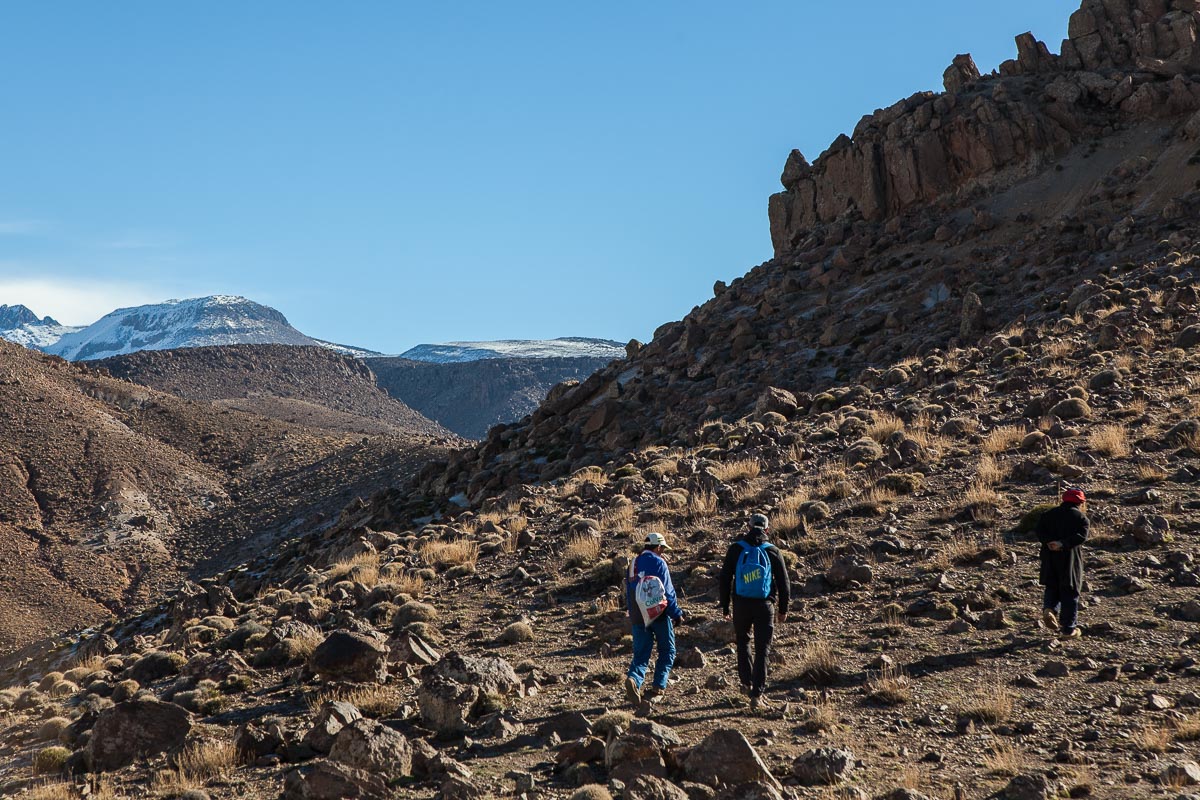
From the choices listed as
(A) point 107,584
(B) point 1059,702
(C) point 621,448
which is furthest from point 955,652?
(A) point 107,584

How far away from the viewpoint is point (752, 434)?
2339 cm

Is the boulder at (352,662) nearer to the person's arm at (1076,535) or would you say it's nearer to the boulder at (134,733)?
the boulder at (134,733)

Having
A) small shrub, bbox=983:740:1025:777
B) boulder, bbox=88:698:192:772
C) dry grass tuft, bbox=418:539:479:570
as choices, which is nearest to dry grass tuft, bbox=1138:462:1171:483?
small shrub, bbox=983:740:1025:777

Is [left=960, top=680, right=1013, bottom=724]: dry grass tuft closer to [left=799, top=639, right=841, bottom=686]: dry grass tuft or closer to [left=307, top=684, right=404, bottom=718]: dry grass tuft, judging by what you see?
[left=799, top=639, right=841, bottom=686]: dry grass tuft

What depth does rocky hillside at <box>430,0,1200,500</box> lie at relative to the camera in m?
29.6

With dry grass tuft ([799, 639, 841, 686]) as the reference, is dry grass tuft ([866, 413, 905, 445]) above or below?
above

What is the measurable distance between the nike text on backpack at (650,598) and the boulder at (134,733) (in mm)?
4204

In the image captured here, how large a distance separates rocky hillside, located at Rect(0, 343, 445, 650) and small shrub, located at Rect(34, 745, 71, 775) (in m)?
33.4

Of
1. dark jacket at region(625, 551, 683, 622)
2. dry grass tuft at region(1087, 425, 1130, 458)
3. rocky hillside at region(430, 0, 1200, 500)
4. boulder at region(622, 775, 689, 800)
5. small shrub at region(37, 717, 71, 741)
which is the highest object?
rocky hillside at region(430, 0, 1200, 500)

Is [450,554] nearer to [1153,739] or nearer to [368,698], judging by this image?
[368,698]

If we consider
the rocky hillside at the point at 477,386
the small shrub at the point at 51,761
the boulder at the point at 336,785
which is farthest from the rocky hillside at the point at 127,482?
the rocky hillside at the point at 477,386

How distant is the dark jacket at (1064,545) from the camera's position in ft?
33.8

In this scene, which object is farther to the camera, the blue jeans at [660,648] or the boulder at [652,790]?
the blue jeans at [660,648]

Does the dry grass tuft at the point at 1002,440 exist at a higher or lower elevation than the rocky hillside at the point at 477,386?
lower
